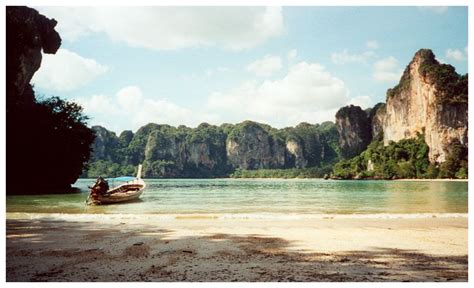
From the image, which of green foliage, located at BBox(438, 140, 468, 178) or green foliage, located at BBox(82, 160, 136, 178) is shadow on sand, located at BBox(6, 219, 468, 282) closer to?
green foliage, located at BBox(438, 140, 468, 178)

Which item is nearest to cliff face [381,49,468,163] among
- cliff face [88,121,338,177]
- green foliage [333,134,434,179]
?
green foliage [333,134,434,179]

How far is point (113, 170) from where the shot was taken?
7544 centimetres

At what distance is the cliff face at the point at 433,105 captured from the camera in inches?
1874

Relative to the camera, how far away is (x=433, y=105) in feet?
167

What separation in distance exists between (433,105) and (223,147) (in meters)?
62.6

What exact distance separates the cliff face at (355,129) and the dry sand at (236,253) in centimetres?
8376

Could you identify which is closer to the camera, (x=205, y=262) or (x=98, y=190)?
(x=205, y=262)

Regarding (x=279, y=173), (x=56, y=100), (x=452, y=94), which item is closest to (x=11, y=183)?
(x=56, y=100)

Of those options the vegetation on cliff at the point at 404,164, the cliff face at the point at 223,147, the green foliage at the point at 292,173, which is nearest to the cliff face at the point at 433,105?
the vegetation on cliff at the point at 404,164

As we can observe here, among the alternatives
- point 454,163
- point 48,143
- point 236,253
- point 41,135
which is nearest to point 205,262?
point 236,253

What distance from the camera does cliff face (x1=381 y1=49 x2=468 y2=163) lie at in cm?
4759

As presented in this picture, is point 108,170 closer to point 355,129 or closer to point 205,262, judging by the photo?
point 355,129

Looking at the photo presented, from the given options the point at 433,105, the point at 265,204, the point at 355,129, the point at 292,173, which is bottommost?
the point at 265,204

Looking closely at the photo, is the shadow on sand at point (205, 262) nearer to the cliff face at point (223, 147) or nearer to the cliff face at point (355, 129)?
the cliff face at point (355, 129)
